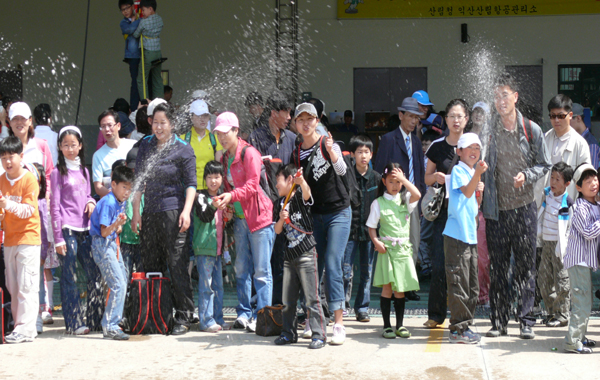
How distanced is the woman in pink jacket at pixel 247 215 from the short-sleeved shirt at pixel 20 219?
1688mm

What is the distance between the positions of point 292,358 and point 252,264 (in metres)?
1.49

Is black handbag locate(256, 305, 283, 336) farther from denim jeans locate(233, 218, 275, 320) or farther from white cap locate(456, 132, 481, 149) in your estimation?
white cap locate(456, 132, 481, 149)

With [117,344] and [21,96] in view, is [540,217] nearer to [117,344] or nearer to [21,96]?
[117,344]

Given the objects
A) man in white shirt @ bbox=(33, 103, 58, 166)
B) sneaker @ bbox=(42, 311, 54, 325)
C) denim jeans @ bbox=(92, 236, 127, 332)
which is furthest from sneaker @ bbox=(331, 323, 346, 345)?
man in white shirt @ bbox=(33, 103, 58, 166)

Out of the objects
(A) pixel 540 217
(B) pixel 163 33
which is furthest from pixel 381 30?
(A) pixel 540 217

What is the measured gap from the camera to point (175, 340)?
21.2ft

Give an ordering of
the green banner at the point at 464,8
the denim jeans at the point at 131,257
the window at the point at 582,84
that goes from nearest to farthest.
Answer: the denim jeans at the point at 131,257
the green banner at the point at 464,8
the window at the point at 582,84

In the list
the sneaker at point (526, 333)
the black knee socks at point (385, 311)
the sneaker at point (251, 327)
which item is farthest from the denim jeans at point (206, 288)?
the sneaker at point (526, 333)

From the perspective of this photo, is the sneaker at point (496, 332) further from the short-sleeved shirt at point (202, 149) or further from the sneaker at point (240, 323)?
the short-sleeved shirt at point (202, 149)

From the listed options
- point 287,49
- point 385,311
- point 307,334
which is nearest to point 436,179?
point 385,311

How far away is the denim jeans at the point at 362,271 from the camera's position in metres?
7.26

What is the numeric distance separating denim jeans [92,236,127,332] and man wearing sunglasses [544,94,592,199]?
167 inches

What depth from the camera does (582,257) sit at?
19.3 ft

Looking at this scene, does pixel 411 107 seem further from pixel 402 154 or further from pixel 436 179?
pixel 436 179
